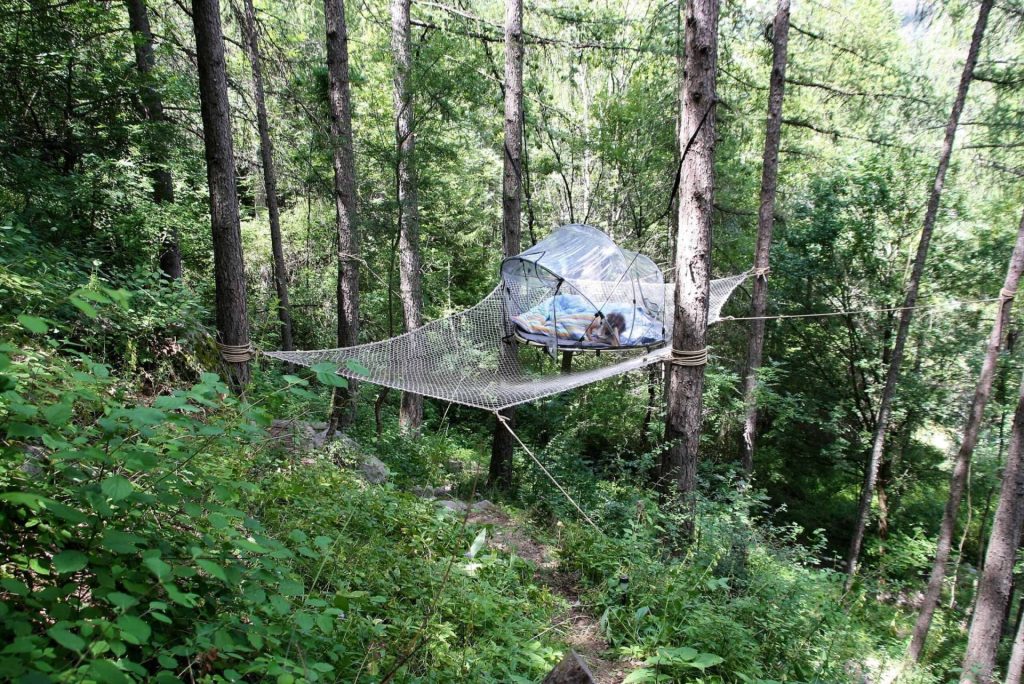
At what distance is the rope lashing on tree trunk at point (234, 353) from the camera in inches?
120

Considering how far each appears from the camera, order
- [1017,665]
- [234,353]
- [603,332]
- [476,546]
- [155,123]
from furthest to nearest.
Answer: [603,332] → [155,123] → [234,353] → [1017,665] → [476,546]

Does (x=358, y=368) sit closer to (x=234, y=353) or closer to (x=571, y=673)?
(x=571, y=673)

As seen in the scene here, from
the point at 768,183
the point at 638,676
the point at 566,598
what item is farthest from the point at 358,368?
the point at 768,183

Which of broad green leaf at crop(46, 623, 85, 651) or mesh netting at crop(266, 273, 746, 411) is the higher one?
broad green leaf at crop(46, 623, 85, 651)

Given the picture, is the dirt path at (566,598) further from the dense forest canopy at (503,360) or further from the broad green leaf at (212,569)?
the broad green leaf at (212,569)

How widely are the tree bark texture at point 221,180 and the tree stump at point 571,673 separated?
212 centimetres

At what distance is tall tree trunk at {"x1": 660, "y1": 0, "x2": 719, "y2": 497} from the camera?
2.71 meters

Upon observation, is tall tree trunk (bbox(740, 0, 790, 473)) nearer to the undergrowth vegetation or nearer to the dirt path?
the undergrowth vegetation

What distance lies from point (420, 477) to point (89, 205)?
10.6 feet

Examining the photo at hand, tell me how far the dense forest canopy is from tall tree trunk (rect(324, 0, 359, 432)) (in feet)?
0.13

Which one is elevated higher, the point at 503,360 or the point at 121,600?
the point at 121,600

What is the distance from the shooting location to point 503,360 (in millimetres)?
4859

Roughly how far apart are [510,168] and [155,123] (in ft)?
9.50

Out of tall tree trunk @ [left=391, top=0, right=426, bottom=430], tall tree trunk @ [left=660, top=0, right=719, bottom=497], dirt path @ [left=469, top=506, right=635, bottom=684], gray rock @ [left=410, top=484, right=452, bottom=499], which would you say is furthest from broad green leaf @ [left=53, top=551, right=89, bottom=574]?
tall tree trunk @ [left=391, top=0, right=426, bottom=430]
